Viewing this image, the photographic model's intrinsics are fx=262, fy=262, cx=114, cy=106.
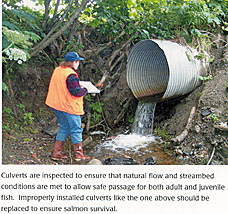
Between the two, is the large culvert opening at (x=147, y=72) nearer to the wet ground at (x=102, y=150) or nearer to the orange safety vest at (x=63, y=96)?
the wet ground at (x=102, y=150)

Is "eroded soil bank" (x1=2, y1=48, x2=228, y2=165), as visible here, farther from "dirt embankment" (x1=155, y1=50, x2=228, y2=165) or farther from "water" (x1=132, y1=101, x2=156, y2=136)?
"water" (x1=132, y1=101, x2=156, y2=136)

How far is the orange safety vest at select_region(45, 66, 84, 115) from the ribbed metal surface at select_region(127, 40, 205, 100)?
1603mm

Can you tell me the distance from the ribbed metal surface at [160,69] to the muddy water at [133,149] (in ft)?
2.76

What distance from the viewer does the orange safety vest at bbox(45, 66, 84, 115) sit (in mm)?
3557

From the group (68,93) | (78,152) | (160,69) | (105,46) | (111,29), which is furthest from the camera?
(105,46)

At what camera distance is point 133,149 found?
4.42m

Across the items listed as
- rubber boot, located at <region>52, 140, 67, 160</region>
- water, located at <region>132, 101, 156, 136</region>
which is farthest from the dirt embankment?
rubber boot, located at <region>52, 140, 67, 160</region>

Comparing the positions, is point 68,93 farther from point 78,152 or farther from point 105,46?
point 105,46

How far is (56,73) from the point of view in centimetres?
361

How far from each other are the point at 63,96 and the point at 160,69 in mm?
2709

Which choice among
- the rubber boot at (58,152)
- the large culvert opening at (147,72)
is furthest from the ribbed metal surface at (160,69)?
the rubber boot at (58,152)

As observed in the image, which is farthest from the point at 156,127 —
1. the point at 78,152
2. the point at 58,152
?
the point at 58,152

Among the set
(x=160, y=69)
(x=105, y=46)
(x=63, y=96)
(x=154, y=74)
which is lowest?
(x=63, y=96)

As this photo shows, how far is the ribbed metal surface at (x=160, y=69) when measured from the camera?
4453 millimetres
